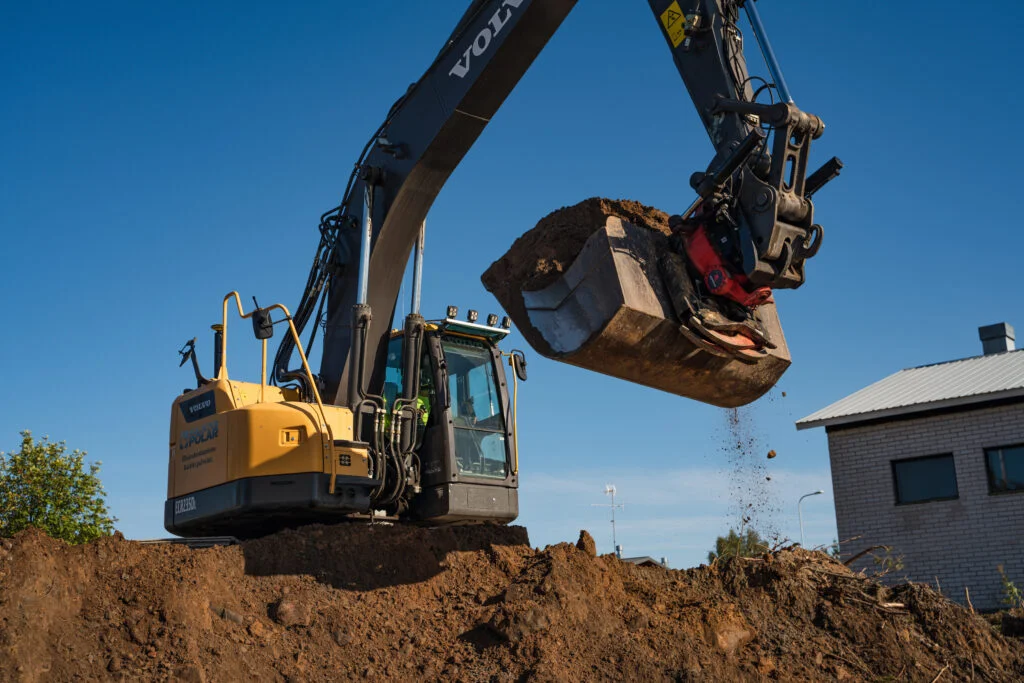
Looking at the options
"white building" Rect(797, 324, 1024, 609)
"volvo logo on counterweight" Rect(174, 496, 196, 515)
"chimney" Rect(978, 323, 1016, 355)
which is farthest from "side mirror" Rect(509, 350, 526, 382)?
"chimney" Rect(978, 323, 1016, 355)

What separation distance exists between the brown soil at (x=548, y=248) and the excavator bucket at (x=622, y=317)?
0.04ft

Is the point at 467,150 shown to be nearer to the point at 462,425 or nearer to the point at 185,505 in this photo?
the point at 462,425

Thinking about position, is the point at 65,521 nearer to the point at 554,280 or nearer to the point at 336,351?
the point at 336,351

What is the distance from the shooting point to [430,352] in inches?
337

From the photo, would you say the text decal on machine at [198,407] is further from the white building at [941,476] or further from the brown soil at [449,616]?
the white building at [941,476]

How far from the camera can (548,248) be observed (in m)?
7.22

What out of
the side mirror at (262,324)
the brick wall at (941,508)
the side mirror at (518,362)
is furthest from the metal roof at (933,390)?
the side mirror at (262,324)

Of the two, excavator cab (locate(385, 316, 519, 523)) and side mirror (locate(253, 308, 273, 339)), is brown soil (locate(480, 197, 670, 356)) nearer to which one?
excavator cab (locate(385, 316, 519, 523))

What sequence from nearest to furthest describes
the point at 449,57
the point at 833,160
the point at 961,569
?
1. the point at 833,160
2. the point at 449,57
3. the point at 961,569

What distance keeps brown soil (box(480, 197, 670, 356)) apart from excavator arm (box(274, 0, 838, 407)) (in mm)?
708

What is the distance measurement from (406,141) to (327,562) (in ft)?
12.1

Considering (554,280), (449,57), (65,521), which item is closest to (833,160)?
(554,280)

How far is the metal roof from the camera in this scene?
15.2m

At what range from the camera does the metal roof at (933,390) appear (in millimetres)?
15180
